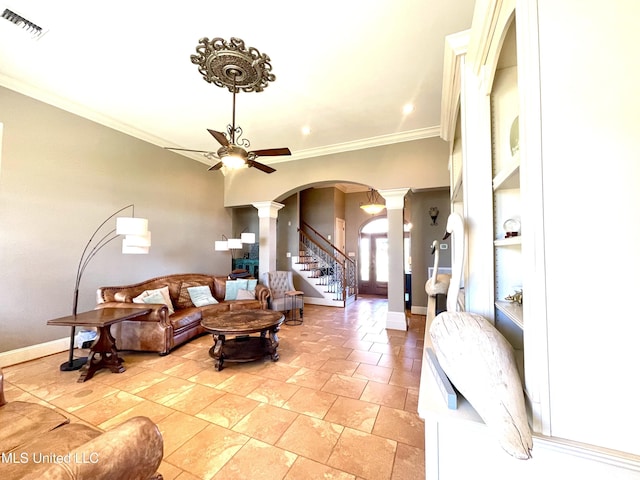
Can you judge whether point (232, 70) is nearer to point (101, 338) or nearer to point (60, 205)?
point (60, 205)

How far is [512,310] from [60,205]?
A: 541 centimetres

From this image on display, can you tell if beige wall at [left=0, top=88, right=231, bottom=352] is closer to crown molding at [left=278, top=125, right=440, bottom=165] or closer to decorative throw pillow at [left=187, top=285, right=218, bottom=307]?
decorative throw pillow at [left=187, top=285, right=218, bottom=307]

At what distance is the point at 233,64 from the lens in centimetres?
270

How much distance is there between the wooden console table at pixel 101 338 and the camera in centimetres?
287

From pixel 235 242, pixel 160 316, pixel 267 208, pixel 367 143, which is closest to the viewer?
pixel 160 316

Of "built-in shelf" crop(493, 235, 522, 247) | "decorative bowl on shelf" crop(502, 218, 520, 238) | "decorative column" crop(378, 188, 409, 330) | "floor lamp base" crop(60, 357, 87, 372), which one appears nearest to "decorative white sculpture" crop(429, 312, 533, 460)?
"built-in shelf" crop(493, 235, 522, 247)

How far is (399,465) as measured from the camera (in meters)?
1.71

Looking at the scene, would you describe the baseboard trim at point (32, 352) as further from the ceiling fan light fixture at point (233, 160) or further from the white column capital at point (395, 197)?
the white column capital at point (395, 197)

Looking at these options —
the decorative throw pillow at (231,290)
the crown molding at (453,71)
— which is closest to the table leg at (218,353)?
the decorative throw pillow at (231,290)

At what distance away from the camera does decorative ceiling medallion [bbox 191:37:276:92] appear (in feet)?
8.18

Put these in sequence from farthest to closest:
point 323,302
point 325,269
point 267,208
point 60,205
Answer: point 325,269, point 323,302, point 267,208, point 60,205

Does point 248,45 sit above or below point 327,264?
above

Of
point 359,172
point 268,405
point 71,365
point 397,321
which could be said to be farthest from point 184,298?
point 359,172

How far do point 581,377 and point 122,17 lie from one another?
13.2 ft
